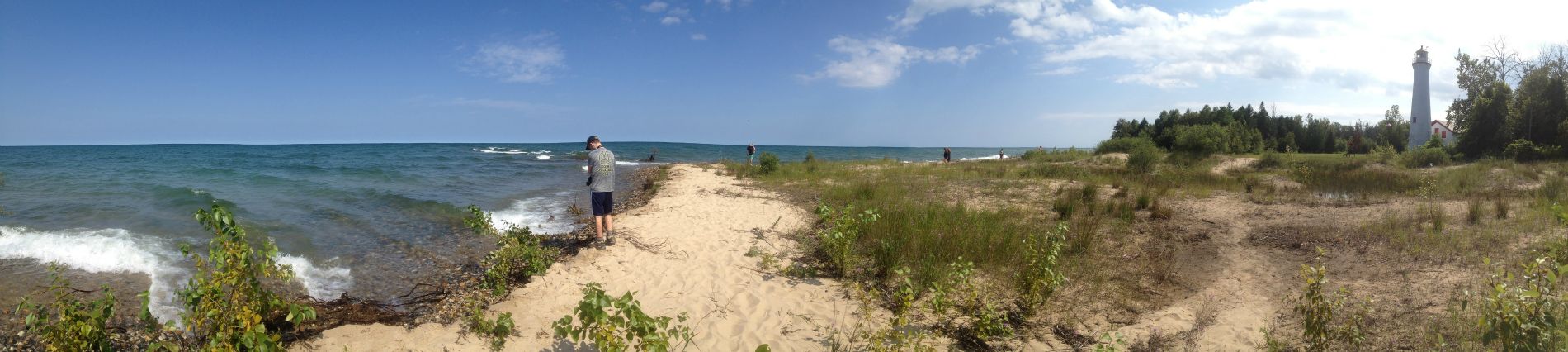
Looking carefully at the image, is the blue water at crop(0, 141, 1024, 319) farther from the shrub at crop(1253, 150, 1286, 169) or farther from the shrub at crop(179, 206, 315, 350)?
the shrub at crop(1253, 150, 1286, 169)

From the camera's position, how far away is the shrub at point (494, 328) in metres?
4.24

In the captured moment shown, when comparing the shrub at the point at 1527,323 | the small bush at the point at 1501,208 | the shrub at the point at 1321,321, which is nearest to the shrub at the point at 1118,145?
the small bush at the point at 1501,208

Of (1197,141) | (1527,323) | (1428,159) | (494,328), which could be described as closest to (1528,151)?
(1428,159)

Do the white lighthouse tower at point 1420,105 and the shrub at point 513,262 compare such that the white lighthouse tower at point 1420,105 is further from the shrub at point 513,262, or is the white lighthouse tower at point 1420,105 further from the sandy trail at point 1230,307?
the shrub at point 513,262

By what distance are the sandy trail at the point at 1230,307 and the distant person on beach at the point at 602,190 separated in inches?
227

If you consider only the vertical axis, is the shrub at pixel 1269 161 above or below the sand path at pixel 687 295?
above

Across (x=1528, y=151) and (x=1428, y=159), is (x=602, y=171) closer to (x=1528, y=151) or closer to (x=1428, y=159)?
(x=1428, y=159)

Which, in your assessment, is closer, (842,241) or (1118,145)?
(842,241)

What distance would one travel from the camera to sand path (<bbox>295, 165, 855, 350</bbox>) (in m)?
4.25

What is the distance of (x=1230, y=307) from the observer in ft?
16.4

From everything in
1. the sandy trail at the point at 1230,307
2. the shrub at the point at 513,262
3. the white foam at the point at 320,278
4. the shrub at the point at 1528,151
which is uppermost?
the shrub at the point at 1528,151

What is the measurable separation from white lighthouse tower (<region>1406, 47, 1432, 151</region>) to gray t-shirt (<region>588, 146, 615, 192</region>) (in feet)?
130

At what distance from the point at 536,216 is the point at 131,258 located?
5235mm

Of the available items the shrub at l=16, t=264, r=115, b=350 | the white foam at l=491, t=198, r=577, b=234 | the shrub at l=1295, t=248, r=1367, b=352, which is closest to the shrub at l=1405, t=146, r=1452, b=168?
the shrub at l=1295, t=248, r=1367, b=352
